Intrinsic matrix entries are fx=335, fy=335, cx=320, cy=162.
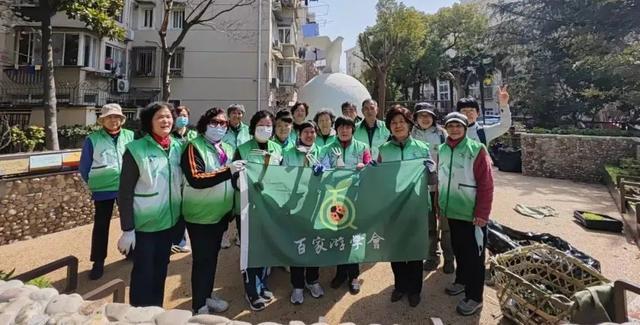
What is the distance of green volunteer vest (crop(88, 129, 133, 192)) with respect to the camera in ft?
12.1

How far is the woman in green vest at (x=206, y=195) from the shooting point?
104 inches

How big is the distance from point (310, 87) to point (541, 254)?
9.92 m

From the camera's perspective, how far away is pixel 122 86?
16.1m

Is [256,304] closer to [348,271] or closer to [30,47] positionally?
[348,271]

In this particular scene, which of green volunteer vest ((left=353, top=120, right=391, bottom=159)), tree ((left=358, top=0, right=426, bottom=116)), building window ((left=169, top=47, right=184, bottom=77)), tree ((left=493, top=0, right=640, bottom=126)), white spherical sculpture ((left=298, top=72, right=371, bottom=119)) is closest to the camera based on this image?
green volunteer vest ((left=353, top=120, right=391, bottom=159))

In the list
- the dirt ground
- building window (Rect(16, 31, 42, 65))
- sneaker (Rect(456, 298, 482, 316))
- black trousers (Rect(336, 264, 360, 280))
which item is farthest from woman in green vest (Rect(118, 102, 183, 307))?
building window (Rect(16, 31, 42, 65))

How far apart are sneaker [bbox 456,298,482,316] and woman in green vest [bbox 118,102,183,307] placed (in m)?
2.65

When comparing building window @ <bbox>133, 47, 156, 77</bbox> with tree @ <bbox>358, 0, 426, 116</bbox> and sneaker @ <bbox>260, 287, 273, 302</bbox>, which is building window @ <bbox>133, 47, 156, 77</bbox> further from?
sneaker @ <bbox>260, 287, 273, 302</bbox>

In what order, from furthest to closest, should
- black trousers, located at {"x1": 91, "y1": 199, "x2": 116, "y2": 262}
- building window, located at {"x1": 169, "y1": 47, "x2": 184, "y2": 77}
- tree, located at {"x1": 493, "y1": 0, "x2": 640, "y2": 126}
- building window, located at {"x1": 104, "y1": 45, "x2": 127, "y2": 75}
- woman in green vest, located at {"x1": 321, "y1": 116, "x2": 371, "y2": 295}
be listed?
building window, located at {"x1": 169, "y1": 47, "x2": 184, "y2": 77} < building window, located at {"x1": 104, "y1": 45, "x2": 127, "y2": 75} < tree, located at {"x1": 493, "y1": 0, "x2": 640, "y2": 126} < black trousers, located at {"x1": 91, "y1": 199, "x2": 116, "y2": 262} < woman in green vest, located at {"x1": 321, "y1": 116, "x2": 371, "y2": 295}

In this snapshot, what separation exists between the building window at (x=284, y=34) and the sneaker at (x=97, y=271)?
1960cm

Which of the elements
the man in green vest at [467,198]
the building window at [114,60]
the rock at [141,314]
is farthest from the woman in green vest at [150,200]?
the building window at [114,60]

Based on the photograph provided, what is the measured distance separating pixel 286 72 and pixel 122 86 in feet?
30.6

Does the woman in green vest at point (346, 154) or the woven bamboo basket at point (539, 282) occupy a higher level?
the woman in green vest at point (346, 154)

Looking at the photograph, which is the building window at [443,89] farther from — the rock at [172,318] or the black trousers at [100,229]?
the rock at [172,318]
